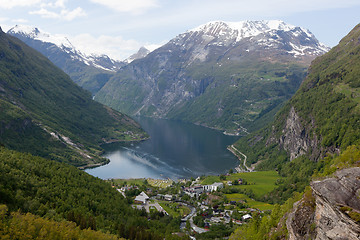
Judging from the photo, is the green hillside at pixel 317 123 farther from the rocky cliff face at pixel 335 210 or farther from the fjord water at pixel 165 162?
the rocky cliff face at pixel 335 210

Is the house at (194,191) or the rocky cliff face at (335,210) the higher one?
the rocky cliff face at (335,210)

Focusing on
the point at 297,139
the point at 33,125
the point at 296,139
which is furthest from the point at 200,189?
the point at 33,125

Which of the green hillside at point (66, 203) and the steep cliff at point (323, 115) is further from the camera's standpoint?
the steep cliff at point (323, 115)

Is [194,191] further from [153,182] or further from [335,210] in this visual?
[335,210]

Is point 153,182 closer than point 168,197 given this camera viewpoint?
No

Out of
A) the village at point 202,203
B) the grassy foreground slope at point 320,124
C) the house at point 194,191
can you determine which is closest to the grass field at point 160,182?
the village at point 202,203

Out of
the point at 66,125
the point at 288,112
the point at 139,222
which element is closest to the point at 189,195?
the point at 139,222
